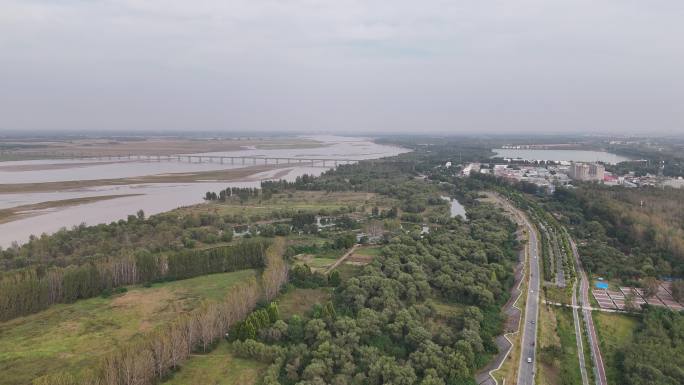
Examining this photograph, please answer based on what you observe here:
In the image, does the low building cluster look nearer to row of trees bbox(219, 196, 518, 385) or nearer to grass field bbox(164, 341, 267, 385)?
row of trees bbox(219, 196, 518, 385)

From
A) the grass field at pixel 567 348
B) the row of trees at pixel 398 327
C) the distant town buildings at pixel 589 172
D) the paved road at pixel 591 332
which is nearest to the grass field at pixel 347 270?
the row of trees at pixel 398 327

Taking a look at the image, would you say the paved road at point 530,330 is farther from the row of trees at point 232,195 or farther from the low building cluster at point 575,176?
the low building cluster at point 575,176

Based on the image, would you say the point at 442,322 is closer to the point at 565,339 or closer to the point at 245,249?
the point at 565,339

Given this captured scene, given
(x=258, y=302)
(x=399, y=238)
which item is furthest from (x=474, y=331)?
(x=399, y=238)

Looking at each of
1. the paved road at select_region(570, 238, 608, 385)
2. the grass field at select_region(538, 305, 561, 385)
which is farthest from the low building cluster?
the grass field at select_region(538, 305, 561, 385)

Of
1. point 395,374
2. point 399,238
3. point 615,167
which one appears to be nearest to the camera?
point 395,374

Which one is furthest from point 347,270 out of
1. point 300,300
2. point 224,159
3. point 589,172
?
point 224,159
